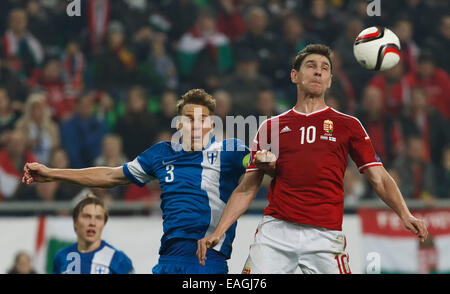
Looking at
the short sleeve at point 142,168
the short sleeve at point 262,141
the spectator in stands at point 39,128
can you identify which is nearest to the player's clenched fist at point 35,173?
the short sleeve at point 142,168

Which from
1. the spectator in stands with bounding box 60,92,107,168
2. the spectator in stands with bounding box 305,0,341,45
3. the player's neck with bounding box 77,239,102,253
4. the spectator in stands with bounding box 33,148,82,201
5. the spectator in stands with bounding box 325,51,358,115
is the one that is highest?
the spectator in stands with bounding box 305,0,341,45

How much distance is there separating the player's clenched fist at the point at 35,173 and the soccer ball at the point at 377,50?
2687 mm

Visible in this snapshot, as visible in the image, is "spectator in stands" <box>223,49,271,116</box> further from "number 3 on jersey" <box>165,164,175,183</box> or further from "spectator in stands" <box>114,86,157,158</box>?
"number 3 on jersey" <box>165,164,175,183</box>

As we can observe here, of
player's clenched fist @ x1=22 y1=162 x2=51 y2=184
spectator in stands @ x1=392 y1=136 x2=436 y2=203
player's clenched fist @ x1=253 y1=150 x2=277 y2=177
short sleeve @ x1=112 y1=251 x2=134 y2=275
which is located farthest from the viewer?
spectator in stands @ x1=392 y1=136 x2=436 y2=203

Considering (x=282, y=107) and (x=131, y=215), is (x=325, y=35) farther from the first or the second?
(x=131, y=215)

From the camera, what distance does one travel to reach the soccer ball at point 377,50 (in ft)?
23.1

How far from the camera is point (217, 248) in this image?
6.64m

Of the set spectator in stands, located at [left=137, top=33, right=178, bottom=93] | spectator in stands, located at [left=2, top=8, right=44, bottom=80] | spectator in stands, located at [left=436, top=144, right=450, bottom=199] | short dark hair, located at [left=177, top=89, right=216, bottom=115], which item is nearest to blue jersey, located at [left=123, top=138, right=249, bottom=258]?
short dark hair, located at [left=177, top=89, right=216, bottom=115]

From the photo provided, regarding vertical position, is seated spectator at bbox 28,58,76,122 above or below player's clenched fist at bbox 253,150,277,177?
above

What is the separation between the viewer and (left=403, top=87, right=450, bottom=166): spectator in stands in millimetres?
11945

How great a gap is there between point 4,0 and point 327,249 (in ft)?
32.3

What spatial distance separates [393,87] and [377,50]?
560 cm

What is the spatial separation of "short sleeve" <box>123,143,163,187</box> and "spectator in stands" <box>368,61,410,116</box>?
238 inches
